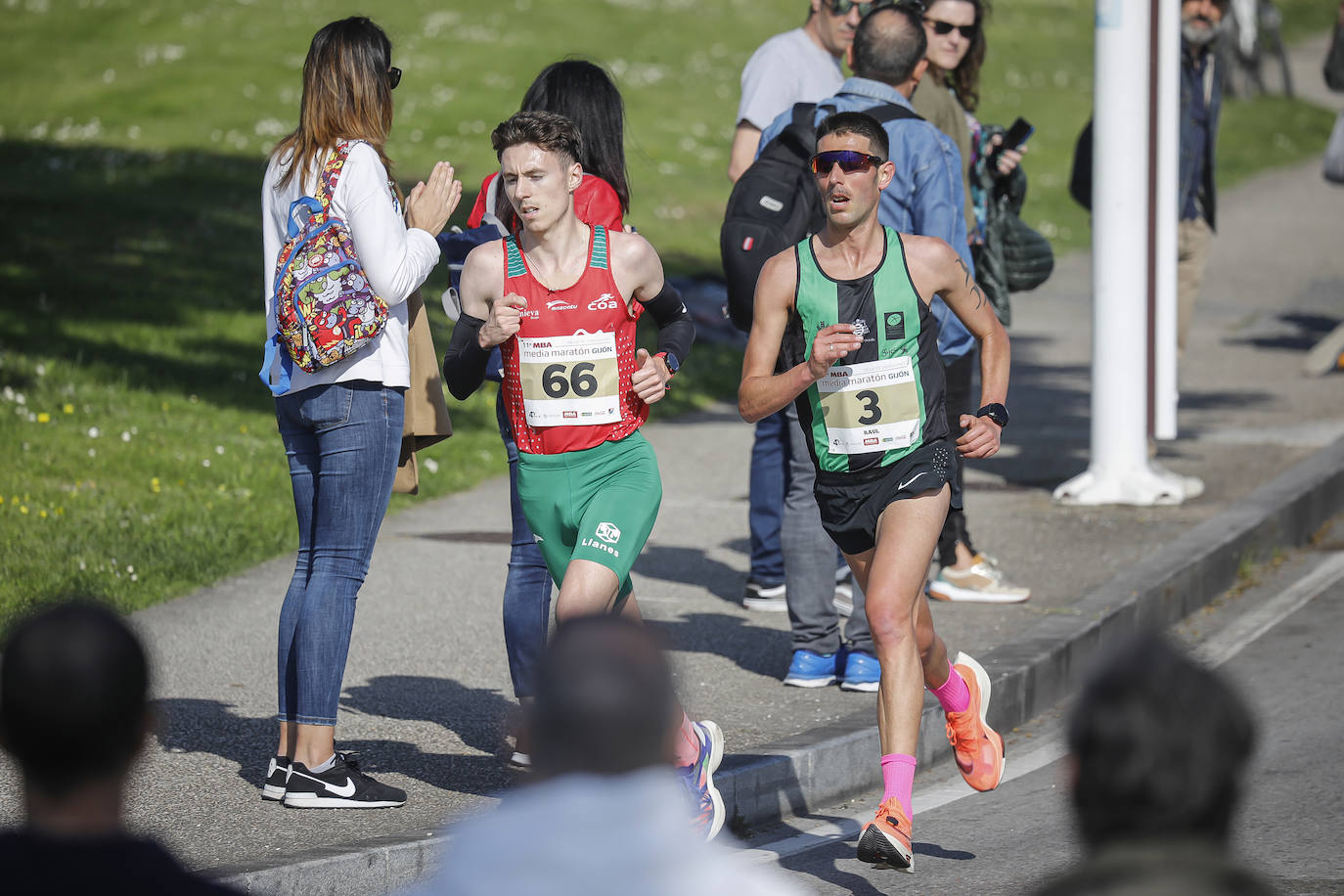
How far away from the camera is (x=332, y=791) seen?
202 inches

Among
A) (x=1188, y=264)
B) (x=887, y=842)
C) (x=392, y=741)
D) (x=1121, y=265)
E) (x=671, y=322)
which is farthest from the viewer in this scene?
(x=1188, y=264)

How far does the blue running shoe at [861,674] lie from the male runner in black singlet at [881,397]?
1.20 meters

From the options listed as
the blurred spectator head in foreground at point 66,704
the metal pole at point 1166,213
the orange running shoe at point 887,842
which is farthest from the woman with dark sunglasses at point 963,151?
the blurred spectator head in foreground at point 66,704

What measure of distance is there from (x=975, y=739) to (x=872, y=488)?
0.79 m

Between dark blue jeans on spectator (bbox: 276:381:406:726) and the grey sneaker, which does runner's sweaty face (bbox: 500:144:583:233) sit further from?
the grey sneaker

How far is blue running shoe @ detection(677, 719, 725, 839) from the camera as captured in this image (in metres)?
4.90

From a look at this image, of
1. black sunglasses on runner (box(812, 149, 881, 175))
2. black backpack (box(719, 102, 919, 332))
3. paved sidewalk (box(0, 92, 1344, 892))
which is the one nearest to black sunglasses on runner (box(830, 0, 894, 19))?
black backpack (box(719, 102, 919, 332))

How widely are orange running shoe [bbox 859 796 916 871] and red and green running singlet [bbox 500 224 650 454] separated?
4.13ft

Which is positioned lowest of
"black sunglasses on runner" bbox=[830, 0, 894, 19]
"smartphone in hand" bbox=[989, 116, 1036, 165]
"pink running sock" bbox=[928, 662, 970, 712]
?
"pink running sock" bbox=[928, 662, 970, 712]

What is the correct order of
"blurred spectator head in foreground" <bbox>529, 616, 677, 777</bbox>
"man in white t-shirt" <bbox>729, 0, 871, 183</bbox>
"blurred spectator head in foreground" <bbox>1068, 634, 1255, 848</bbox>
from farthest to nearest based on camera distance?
"man in white t-shirt" <bbox>729, 0, 871, 183</bbox>, "blurred spectator head in foreground" <bbox>529, 616, 677, 777</bbox>, "blurred spectator head in foreground" <bbox>1068, 634, 1255, 848</bbox>

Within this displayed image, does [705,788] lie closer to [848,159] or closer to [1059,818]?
[1059,818]

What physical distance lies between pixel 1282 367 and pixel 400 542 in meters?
7.43

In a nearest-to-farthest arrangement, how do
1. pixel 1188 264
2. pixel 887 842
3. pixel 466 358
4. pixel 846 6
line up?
pixel 887 842, pixel 466 358, pixel 846 6, pixel 1188 264

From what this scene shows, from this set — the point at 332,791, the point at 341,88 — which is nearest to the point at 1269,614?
the point at 332,791
